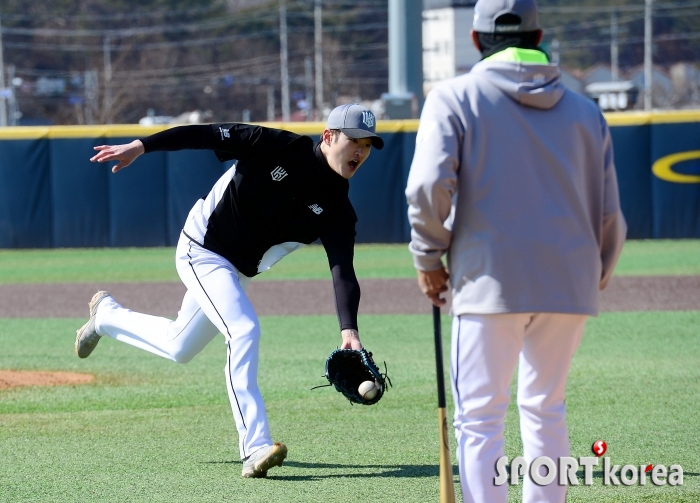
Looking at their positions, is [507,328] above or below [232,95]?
above

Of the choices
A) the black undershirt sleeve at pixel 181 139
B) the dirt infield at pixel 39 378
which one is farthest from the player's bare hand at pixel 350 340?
the dirt infield at pixel 39 378

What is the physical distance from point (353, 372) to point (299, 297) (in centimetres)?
661

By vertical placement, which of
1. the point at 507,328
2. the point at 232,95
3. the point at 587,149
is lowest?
the point at 232,95

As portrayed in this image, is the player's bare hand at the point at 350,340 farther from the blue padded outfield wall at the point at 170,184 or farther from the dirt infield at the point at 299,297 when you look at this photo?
the blue padded outfield wall at the point at 170,184

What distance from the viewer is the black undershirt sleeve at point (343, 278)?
467 cm

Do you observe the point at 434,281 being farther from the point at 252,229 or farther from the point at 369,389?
the point at 252,229

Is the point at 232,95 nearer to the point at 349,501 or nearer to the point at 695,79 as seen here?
the point at 695,79

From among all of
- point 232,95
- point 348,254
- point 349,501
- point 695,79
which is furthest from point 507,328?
point 232,95

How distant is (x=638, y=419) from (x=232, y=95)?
222 feet

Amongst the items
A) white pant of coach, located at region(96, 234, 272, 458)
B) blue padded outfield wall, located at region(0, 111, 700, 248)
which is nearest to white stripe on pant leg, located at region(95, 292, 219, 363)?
white pant of coach, located at region(96, 234, 272, 458)

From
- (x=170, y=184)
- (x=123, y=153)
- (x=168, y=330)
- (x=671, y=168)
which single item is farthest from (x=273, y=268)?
(x=123, y=153)

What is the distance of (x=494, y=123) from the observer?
328 cm

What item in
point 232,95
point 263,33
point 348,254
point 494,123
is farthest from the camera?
point 263,33

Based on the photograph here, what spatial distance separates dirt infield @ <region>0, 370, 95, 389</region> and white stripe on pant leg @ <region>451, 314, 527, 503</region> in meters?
4.05
